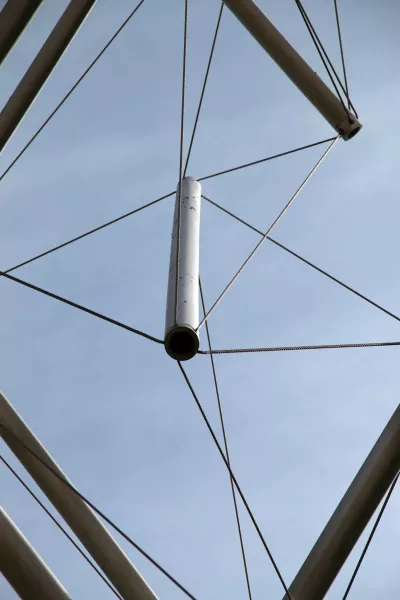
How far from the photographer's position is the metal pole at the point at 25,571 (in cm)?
773

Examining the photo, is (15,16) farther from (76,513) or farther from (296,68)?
(76,513)

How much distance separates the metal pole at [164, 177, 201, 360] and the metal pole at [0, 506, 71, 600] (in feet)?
7.89

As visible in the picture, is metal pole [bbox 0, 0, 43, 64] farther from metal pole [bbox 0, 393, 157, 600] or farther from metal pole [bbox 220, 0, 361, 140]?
metal pole [bbox 0, 393, 157, 600]

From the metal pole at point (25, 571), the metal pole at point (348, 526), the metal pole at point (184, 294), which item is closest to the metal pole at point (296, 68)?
the metal pole at point (184, 294)

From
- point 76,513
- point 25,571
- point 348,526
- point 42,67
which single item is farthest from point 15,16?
point 348,526

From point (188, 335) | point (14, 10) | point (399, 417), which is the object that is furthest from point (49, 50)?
point (399, 417)

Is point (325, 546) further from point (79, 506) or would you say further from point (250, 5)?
point (250, 5)

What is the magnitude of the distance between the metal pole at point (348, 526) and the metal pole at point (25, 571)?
8.34 feet

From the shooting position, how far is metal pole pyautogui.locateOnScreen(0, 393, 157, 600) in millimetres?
9648

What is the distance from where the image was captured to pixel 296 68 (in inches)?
464

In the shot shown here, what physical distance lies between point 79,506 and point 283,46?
703 cm

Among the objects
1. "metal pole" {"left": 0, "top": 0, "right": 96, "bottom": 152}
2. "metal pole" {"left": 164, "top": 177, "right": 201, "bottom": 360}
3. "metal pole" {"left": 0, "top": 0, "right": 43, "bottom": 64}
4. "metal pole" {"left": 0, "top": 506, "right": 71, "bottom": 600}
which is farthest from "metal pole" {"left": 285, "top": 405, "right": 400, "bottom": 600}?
"metal pole" {"left": 0, "top": 0, "right": 96, "bottom": 152}

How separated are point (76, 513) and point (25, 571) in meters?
2.15

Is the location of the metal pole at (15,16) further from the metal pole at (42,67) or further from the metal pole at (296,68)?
the metal pole at (296,68)
